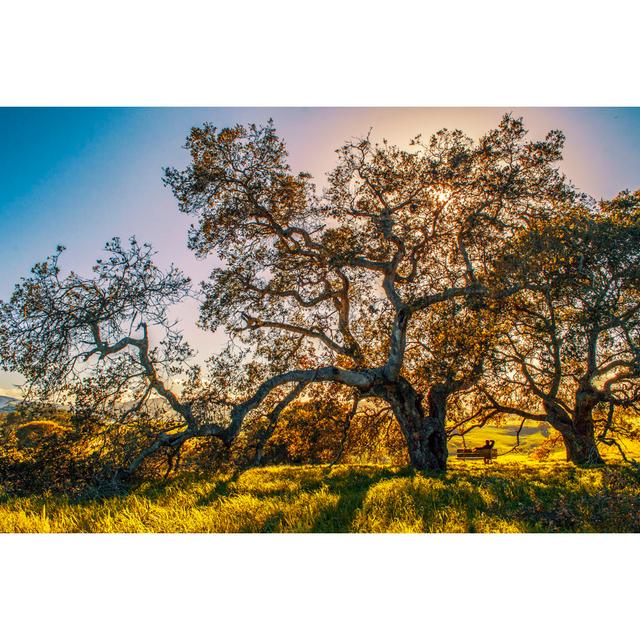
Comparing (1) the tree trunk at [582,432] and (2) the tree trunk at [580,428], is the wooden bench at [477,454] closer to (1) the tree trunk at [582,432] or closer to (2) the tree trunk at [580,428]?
(2) the tree trunk at [580,428]

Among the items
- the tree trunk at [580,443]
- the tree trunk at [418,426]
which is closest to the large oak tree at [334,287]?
the tree trunk at [418,426]

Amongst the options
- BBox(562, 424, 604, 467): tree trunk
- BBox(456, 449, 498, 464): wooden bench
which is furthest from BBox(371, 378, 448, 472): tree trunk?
BBox(456, 449, 498, 464): wooden bench

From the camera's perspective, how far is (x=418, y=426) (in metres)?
10.8

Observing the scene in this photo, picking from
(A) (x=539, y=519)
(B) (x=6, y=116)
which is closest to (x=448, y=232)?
(A) (x=539, y=519)

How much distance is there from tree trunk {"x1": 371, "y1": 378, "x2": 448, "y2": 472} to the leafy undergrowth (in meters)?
3.79

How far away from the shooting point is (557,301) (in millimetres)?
8047

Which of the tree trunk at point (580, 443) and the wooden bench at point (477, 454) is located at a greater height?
the tree trunk at point (580, 443)

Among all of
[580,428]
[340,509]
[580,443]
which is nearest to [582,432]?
[580,428]

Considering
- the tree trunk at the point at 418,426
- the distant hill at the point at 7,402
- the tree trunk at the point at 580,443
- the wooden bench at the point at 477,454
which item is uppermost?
the distant hill at the point at 7,402

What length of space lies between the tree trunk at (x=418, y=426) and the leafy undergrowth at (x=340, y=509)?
3.79 m

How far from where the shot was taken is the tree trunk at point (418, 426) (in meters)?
10.5

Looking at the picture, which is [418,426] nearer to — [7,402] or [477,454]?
[477,454]

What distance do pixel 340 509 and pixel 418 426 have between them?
626 centimetres
